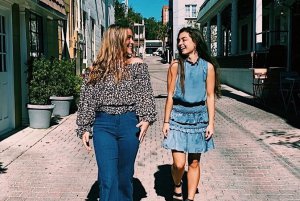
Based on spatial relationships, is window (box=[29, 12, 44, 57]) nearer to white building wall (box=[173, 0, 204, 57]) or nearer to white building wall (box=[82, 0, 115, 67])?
white building wall (box=[82, 0, 115, 67])

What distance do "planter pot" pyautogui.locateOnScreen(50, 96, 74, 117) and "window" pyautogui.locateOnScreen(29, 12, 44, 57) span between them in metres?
1.28

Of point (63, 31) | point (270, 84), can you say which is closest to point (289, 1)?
point (270, 84)

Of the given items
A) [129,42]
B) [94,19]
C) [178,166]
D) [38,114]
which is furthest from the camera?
[94,19]

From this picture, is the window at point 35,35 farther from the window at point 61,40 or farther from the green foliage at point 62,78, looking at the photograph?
the window at point 61,40

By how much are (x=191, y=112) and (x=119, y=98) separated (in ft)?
2.95

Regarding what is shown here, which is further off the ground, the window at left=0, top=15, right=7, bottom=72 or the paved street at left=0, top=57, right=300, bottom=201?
the window at left=0, top=15, right=7, bottom=72

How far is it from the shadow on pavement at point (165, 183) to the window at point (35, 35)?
5.93m

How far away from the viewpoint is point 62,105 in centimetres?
1112

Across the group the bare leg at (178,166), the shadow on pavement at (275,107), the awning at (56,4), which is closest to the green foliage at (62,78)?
the awning at (56,4)

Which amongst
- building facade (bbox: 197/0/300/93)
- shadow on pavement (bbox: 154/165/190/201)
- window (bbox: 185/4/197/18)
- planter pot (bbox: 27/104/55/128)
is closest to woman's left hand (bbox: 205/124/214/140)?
shadow on pavement (bbox: 154/165/190/201)

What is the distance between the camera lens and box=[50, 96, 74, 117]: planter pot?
11.0 meters

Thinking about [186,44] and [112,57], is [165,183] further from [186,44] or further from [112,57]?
[112,57]

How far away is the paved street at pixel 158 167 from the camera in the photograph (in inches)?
202

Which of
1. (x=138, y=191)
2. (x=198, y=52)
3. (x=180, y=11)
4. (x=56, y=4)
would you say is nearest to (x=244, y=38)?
(x=56, y=4)
